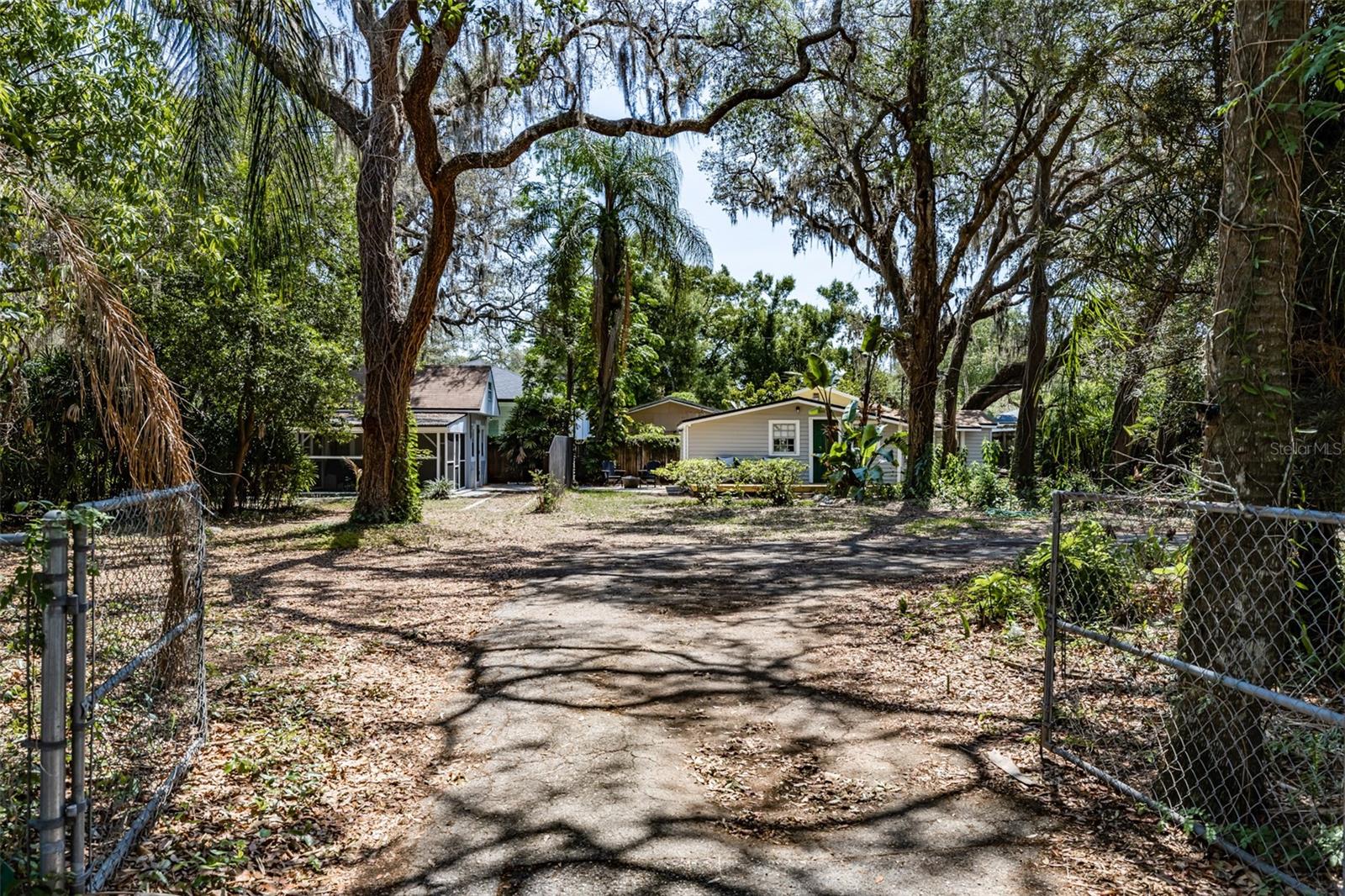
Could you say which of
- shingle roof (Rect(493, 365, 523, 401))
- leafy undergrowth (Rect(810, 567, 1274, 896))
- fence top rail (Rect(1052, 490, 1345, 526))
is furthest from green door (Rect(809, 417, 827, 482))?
fence top rail (Rect(1052, 490, 1345, 526))

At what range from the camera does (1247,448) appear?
3504mm

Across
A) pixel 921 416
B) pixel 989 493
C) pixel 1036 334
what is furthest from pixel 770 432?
pixel 1036 334

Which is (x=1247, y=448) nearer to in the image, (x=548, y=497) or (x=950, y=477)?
(x=548, y=497)

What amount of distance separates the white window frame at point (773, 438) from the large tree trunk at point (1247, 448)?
89.7 feet

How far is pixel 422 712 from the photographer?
5230mm

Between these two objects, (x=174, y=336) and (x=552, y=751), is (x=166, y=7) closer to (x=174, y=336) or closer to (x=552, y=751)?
(x=552, y=751)

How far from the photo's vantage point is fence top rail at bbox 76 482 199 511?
109 inches

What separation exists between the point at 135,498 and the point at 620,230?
22173 millimetres

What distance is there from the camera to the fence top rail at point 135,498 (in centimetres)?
278

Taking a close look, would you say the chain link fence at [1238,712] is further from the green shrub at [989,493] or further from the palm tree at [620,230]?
the palm tree at [620,230]

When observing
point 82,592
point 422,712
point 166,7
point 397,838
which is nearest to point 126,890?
point 397,838

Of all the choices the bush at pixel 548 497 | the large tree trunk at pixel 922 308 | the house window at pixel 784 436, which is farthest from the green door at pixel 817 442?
the bush at pixel 548 497

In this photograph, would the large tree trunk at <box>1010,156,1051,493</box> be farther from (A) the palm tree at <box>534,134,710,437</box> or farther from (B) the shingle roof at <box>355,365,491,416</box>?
(B) the shingle roof at <box>355,365,491,416</box>

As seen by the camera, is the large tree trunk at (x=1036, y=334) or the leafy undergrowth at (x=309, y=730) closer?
the leafy undergrowth at (x=309, y=730)
